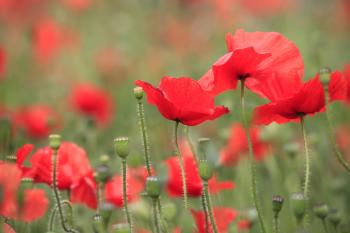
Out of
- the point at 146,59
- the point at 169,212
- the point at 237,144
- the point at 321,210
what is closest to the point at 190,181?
the point at 169,212

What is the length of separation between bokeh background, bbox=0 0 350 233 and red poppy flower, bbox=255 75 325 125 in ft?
2.03

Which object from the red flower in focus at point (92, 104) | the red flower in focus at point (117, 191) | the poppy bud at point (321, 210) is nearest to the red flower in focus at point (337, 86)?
the poppy bud at point (321, 210)

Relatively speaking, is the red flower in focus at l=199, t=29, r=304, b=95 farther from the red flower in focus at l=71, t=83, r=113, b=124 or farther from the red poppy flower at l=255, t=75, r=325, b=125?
the red flower in focus at l=71, t=83, r=113, b=124

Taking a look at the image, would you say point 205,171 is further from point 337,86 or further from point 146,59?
point 146,59

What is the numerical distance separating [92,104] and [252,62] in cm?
224

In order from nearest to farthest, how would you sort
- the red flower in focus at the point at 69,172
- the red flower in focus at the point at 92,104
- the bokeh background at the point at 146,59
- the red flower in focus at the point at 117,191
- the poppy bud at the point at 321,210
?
1. the poppy bud at the point at 321,210
2. the red flower in focus at the point at 69,172
3. the red flower in focus at the point at 117,191
4. the bokeh background at the point at 146,59
5. the red flower in focus at the point at 92,104

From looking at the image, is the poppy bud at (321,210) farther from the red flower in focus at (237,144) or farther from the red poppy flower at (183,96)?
the red flower in focus at (237,144)

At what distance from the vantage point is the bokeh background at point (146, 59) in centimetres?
239

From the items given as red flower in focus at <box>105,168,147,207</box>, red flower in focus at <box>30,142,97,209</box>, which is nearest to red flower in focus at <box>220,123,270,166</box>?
red flower in focus at <box>105,168,147,207</box>

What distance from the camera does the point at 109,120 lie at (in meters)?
3.46

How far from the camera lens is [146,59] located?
4469mm

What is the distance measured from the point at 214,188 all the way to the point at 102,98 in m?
1.94

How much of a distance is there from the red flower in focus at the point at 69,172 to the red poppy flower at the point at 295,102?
1.36 ft

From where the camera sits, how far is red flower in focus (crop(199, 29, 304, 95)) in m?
1.26
